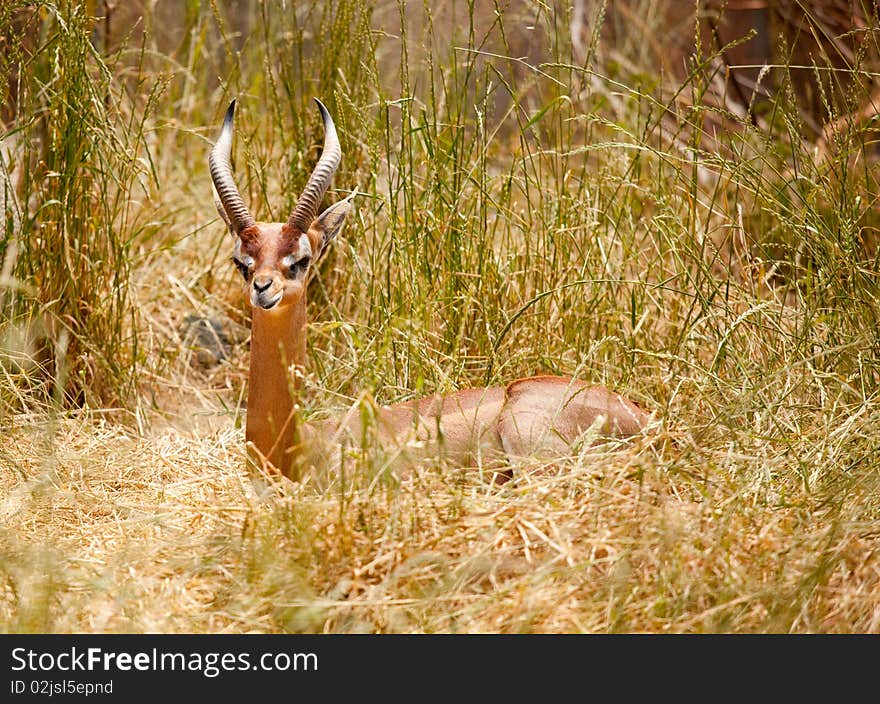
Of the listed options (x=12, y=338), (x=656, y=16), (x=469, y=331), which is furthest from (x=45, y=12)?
(x=656, y=16)

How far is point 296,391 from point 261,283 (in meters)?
0.37

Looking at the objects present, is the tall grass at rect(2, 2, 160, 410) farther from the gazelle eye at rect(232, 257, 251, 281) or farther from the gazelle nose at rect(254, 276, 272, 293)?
the gazelle nose at rect(254, 276, 272, 293)

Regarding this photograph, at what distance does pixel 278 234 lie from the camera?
392 cm

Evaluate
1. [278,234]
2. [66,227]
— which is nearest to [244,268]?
[278,234]

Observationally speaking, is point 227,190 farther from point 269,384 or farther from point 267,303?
point 269,384

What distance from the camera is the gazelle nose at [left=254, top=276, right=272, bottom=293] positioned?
3703 mm

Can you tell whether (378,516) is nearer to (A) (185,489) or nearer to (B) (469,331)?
(A) (185,489)

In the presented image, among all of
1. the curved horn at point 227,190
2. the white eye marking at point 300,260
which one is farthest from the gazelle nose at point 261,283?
the curved horn at point 227,190

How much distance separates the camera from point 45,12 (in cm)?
489

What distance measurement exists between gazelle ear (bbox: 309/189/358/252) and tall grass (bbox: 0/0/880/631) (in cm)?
32

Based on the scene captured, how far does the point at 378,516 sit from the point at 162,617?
1.93 ft

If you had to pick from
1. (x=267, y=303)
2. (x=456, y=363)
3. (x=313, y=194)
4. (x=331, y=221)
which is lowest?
(x=456, y=363)

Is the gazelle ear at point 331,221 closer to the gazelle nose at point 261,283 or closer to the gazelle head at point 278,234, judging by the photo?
the gazelle head at point 278,234

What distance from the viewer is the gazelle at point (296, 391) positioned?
3.80 metres
